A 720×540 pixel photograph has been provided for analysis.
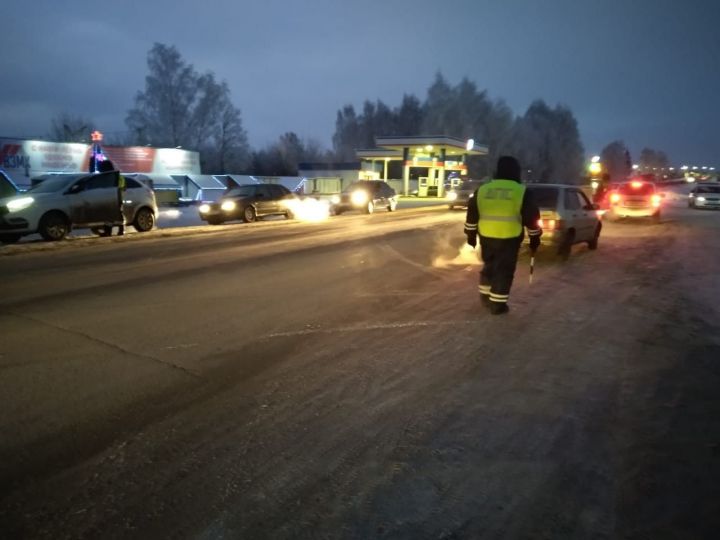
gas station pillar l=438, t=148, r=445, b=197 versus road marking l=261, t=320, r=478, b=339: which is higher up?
gas station pillar l=438, t=148, r=445, b=197

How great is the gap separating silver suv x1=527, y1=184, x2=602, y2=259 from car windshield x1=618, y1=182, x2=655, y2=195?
1050 cm

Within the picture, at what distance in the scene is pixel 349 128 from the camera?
394 ft

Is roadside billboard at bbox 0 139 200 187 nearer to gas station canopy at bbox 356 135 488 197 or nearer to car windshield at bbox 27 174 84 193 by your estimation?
gas station canopy at bbox 356 135 488 197

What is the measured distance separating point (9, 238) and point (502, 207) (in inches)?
483

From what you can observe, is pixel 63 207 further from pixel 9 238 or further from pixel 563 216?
pixel 563 216

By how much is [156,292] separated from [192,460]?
5172 millimetres

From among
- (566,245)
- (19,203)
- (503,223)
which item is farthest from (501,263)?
(19,203)

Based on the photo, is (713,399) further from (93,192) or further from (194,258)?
(93,192)

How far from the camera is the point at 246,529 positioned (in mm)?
2801

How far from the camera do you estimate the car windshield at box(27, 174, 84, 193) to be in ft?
48.0

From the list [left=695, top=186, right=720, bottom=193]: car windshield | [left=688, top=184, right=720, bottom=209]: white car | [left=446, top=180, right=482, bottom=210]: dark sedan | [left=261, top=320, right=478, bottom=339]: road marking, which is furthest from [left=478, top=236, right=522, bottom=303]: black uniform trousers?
[left=695, top=186, right=720, bottom=193]: car windshield

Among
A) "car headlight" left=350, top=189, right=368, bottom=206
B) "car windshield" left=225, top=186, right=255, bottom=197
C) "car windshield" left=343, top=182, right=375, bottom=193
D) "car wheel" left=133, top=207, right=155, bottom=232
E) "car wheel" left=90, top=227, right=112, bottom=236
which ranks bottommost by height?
"car wheel" left=90, top=227, right=112, bottom=236

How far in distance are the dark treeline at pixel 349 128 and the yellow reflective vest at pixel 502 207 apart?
61.6m

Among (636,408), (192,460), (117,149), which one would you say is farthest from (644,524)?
(117,149)
